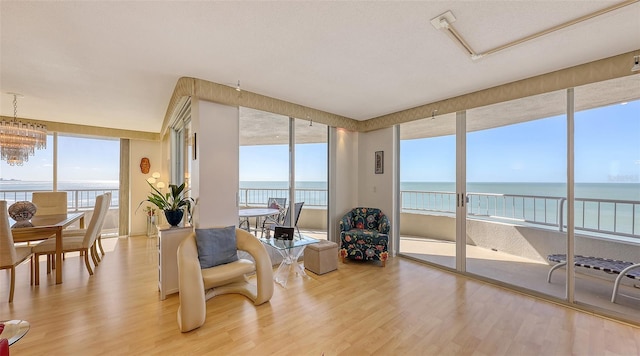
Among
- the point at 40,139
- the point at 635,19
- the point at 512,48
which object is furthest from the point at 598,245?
the point at 40,139

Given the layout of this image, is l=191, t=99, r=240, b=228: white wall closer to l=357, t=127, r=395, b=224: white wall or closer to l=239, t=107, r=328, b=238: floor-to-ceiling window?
l=239, t=107, r=328, b=238: floor-to-ceiling window

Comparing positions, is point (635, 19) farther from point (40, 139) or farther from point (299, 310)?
point (40, 139)

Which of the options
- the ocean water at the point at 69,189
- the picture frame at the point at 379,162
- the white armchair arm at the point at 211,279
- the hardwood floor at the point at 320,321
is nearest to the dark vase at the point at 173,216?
the white armchair arm at the point at 211,279

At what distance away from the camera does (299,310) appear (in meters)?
2.44

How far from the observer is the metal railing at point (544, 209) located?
3.11 meters

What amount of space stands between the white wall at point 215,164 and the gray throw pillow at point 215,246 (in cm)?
35

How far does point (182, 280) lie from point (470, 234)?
16.3 feet

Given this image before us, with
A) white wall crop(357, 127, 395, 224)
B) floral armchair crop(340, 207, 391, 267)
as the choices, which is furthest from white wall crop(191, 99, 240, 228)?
white wall crop(357, 127, 395, 224)

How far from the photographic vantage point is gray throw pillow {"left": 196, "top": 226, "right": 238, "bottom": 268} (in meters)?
2.54

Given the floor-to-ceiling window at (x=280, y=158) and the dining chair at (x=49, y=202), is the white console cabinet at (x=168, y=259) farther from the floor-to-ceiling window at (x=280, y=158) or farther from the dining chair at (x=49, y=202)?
the dining chair at (x=49, y=202)

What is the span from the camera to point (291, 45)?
2.07 meters

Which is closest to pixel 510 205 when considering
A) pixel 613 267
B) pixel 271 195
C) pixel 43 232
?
pixel 613 267

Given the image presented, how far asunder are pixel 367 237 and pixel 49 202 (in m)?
5.56

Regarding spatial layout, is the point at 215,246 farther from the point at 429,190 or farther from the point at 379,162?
the point at 429,190
